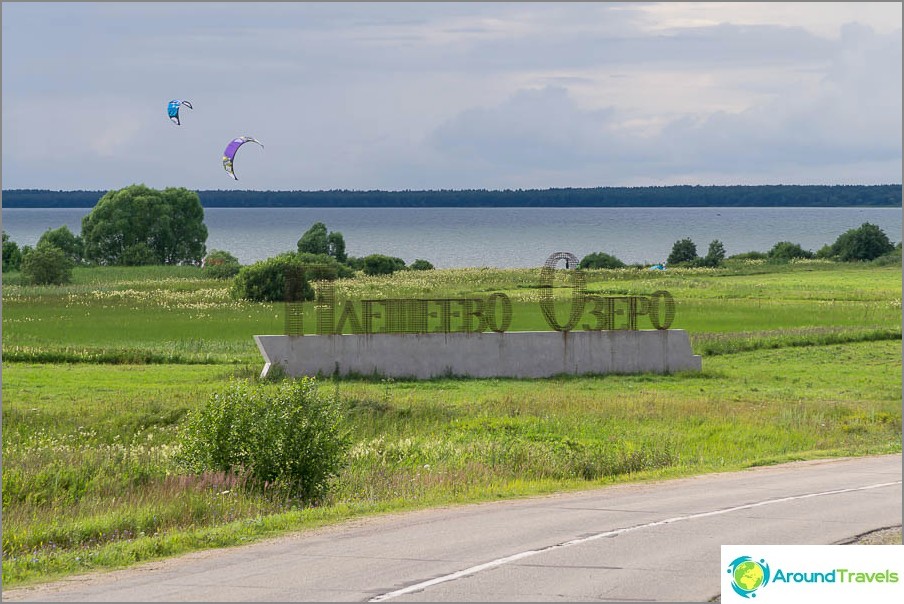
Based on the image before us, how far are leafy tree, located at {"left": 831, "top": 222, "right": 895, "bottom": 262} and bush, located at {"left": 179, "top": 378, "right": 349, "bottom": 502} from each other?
130591 mm

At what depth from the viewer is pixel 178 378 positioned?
140 feet

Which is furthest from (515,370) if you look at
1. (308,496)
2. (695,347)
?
(308,496)

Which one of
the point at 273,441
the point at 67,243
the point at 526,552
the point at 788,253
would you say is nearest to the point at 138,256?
the point at 67,243

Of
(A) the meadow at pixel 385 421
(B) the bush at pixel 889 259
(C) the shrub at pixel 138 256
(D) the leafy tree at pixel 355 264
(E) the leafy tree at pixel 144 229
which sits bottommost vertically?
(A) the meadow at pixel 385 421

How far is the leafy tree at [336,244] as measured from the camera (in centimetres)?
15350

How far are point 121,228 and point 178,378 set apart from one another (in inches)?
4479

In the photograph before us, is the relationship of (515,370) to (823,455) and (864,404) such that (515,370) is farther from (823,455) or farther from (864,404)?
(823,455)

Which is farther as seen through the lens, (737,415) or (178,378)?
(178,378)

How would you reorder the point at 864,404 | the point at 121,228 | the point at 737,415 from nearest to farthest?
the point at 737,415
the point at 864,404
the point at 121,228

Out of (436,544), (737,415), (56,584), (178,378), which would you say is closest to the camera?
(56,584)

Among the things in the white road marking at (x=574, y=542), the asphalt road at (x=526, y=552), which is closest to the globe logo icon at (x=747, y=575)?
the asphalt road at (x=526, y=552)

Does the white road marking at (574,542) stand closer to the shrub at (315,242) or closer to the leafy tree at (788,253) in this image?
the leafy tree at (788,253)

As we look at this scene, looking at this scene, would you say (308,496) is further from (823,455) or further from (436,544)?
(823,455)

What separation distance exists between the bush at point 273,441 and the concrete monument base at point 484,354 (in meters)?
20.2
